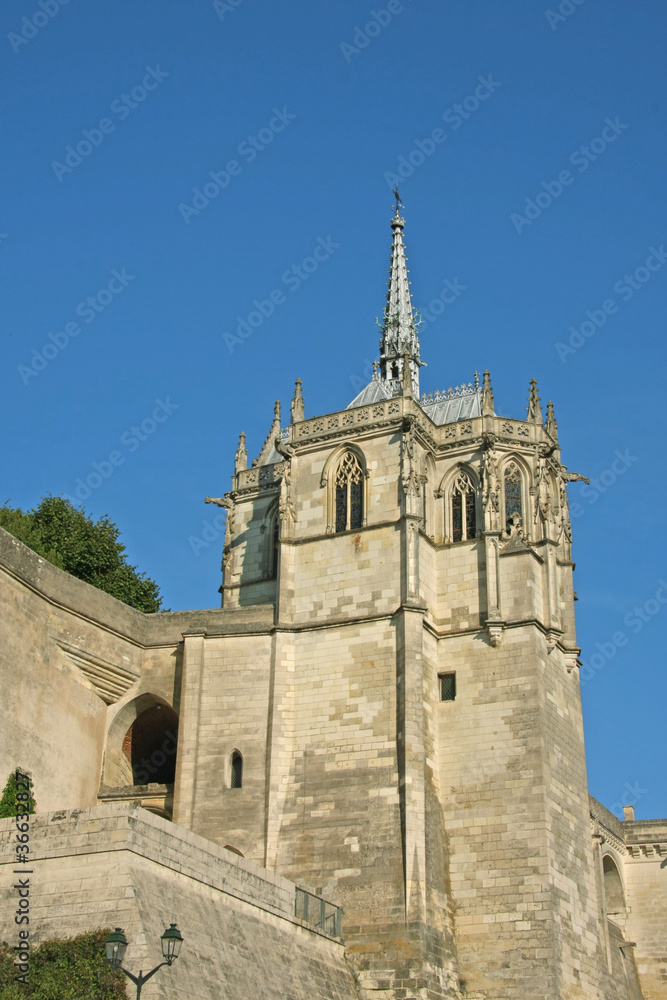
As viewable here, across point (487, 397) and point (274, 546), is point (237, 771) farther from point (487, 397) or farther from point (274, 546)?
point (487, 397)

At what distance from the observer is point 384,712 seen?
33844mm

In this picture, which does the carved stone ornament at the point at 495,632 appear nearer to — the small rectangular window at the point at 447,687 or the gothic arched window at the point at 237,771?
the small rectangular window at the point at 447,687

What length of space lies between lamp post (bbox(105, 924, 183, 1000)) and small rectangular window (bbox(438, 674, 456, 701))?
14013 mm

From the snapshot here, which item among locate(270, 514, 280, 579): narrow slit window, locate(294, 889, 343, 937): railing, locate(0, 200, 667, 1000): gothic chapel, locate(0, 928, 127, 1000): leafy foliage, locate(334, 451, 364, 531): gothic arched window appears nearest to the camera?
locate(0, 928, 127, 1000): leafy foliage

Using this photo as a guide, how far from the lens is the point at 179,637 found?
36938 millimetres

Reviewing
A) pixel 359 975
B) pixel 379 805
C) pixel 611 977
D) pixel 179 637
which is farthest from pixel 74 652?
pixel 611 977

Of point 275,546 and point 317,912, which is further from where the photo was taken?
point 275,546

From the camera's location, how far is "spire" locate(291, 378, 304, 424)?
129 feet

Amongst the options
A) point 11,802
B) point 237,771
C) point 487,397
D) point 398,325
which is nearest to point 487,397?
point 487,397

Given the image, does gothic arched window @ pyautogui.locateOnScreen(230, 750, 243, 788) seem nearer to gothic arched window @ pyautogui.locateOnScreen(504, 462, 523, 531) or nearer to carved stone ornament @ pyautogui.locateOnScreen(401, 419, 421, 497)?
carved stone ornament @ pyautogui.locateOnScreen(401, 419, 421, 497)

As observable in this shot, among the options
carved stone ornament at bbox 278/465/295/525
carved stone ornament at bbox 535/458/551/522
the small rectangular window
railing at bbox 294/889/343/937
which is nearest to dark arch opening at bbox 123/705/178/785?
carved stone ornament at bbox 278/465/295/525

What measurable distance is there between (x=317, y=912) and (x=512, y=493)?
45.3ft

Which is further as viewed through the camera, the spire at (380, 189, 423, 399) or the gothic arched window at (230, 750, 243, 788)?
the spire at (380, 189, 423, 399)

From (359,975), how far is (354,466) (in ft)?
46.2
